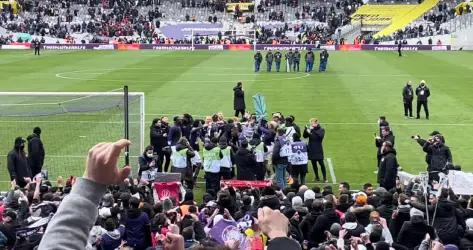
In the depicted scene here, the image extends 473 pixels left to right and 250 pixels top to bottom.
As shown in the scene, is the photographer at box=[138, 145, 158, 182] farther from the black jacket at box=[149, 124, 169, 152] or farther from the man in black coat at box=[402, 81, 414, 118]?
the man in black coat at box=[402, 81, 414, 118]

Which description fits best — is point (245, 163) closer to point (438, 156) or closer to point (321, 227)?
point (438, 156)

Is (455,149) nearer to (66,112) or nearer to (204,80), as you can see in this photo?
(66,112)

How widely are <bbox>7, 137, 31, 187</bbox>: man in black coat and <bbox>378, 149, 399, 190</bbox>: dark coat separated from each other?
804 cm

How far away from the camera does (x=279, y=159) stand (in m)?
18.7

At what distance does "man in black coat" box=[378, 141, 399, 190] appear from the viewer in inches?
675

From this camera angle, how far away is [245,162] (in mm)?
18172

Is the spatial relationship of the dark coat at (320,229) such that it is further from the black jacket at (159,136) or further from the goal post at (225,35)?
the goal post at (225,35)

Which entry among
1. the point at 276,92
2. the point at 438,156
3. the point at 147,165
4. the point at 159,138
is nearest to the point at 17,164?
the point at 147,165

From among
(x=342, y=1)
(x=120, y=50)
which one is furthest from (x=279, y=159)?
(x=342, y=1)

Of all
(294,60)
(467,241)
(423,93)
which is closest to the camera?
(467,241)

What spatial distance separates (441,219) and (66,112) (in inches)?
722

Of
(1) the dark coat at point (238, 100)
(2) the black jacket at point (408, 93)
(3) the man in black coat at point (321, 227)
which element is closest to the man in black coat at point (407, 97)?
(2) the black jacket at point (408, 93)

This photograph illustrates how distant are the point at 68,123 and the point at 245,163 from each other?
34.1 feet

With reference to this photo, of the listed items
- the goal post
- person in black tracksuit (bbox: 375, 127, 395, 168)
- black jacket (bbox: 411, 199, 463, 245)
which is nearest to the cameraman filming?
person in black tracksuit (bbox: 375, 127, 395, 168)
